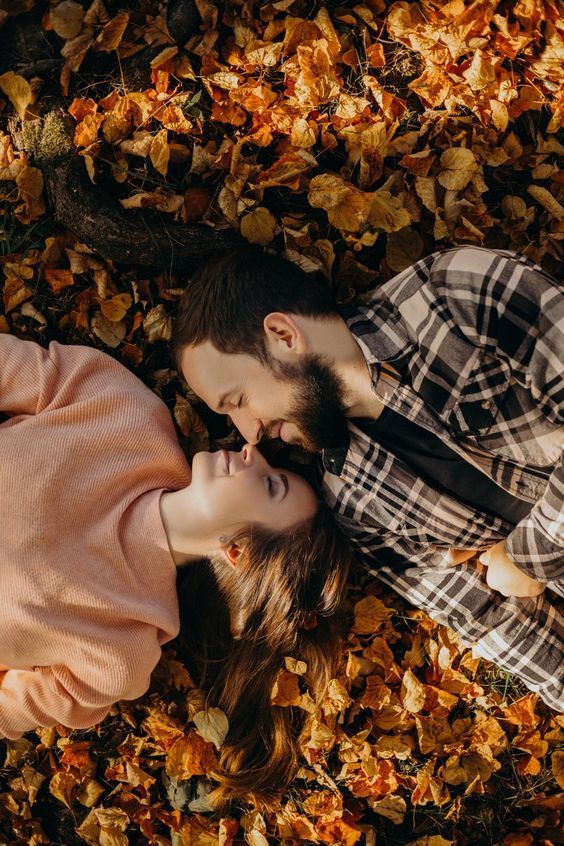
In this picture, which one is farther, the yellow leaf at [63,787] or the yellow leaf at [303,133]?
the yellow leaf at [63,787]

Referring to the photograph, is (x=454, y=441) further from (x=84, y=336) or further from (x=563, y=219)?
(x=84, y=336)

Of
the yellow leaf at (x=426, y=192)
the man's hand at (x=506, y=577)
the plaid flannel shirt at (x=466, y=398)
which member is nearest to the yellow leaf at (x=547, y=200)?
the yellow leaf at (x=426, y=192)

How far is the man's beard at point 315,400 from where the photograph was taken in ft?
8.46

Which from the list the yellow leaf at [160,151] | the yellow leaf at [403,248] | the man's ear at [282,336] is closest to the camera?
the man's ear at [282,336]

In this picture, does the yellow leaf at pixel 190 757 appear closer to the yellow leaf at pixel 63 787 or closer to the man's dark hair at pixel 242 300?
the yellow leaf at pixel 63 787

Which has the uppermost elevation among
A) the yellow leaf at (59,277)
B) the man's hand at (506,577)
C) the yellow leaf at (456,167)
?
the yellow leaf at (456,167)

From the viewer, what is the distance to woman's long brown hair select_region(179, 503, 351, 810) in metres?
2.76

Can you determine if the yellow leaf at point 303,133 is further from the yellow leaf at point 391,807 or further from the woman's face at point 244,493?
the yellow leaf at point 391,807

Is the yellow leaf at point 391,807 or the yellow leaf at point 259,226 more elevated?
the yellow leaf at point 259,226

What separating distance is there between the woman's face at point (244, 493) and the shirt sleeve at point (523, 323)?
879 mm

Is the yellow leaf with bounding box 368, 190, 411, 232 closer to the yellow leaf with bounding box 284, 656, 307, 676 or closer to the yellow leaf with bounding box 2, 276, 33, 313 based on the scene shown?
the yellow leaf with bounding box 2, 276, 33, 313

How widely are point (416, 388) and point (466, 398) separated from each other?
0.19m

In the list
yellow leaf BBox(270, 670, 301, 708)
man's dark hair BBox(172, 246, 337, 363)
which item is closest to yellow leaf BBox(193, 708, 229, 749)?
yellow leaf BBox(270, 670, 301, 708)

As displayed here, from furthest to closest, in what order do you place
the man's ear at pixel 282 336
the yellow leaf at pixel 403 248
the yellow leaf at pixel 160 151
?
the yellow leaf at pixel 403 248 → the yellow leaf at pixel 160 151 → the man's ear at pixel 282 336
